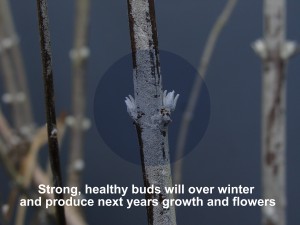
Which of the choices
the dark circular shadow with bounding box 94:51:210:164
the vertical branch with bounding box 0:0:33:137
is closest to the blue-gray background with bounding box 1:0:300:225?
the vertical branch with bounding box 0:0:33:137

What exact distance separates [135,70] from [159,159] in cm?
4

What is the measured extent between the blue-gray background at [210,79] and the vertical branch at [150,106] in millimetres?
451

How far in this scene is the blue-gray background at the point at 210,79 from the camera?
2.15ft

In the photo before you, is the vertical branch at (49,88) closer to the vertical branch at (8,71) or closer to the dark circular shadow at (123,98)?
the dark circular shadow at (123,98)

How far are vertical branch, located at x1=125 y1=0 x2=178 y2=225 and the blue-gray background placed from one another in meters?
0.45

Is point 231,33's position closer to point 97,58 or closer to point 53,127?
point 97,58

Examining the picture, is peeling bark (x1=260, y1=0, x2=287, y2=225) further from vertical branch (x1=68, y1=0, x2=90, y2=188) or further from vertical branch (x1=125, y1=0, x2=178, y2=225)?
vertical branch (x1=68, y1=0, x2=90, y2=188)

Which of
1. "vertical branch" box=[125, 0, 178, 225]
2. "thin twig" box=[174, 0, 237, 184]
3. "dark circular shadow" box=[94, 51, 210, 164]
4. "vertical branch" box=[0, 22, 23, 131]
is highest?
"vertical branch" box=[0, 22, 23, 131]

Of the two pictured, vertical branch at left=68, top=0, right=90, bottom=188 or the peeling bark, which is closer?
the peeling bark

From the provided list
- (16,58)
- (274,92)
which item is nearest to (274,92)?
(274,92)

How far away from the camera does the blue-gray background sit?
66 centimetres

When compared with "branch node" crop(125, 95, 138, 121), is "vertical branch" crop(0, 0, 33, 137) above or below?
above

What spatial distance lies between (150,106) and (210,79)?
476mm

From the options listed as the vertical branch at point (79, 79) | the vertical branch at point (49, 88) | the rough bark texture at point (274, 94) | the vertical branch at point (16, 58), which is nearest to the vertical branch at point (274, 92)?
the rough bark texture at point (274, 94)
